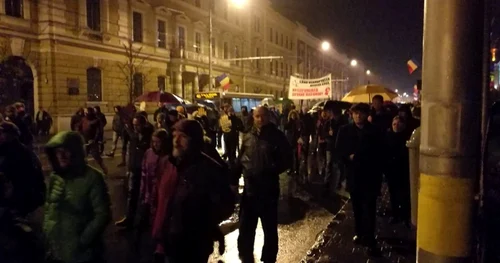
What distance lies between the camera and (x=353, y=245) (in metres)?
6.51

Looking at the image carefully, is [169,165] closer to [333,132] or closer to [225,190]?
[225,190]

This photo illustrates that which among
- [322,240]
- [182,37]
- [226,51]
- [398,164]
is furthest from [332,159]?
[226,51]

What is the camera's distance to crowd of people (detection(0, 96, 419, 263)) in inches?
137

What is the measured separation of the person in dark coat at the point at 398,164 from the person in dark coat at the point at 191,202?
4968 mm

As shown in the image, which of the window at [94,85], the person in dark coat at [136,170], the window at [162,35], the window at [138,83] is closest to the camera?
the person in dark coat at [136,170]

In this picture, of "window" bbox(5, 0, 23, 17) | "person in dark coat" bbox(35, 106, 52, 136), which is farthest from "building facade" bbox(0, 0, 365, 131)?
"person in dark coat" bbox(35, 106, 52, 136)

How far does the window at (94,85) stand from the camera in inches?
1235

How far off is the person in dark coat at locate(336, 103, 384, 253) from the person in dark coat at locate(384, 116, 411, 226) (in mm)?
1699

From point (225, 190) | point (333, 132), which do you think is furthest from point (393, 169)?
point (225, 190)

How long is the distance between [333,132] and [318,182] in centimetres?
175

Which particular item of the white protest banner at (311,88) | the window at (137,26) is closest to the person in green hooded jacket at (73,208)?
the white protest banner at (311,88)

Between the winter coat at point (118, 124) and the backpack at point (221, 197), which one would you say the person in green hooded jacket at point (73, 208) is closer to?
the backpack at point (221, 197)

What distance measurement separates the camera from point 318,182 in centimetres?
1197

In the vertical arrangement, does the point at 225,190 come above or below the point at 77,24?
below
